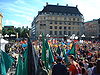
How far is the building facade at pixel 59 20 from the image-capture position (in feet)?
266

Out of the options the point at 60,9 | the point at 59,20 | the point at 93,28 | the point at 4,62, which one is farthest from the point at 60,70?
the point at 93,28

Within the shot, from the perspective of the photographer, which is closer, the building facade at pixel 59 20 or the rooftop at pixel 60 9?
the building facade at pixel 59 20

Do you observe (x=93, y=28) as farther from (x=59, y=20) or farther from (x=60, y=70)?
(x=60, y=70)

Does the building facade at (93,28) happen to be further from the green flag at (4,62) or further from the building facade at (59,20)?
the green flag at (4,62)

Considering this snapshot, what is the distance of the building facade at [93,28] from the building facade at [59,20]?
7.76 meters

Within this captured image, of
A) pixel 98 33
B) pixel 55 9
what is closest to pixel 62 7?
pixel 55 9

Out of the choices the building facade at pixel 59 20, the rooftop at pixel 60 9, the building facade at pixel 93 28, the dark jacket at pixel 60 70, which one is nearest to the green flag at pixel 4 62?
the dark jacket at pixel 60 70

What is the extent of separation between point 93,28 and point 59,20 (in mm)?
21071

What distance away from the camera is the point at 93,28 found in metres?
93.0

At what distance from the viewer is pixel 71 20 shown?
85.7 m

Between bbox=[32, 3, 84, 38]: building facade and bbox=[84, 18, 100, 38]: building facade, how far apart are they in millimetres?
7761

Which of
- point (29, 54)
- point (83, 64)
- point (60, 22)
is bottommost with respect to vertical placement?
point (83, 64)

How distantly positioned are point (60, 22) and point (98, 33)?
20074 mm

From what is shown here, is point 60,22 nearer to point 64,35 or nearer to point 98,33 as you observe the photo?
point 64,35
